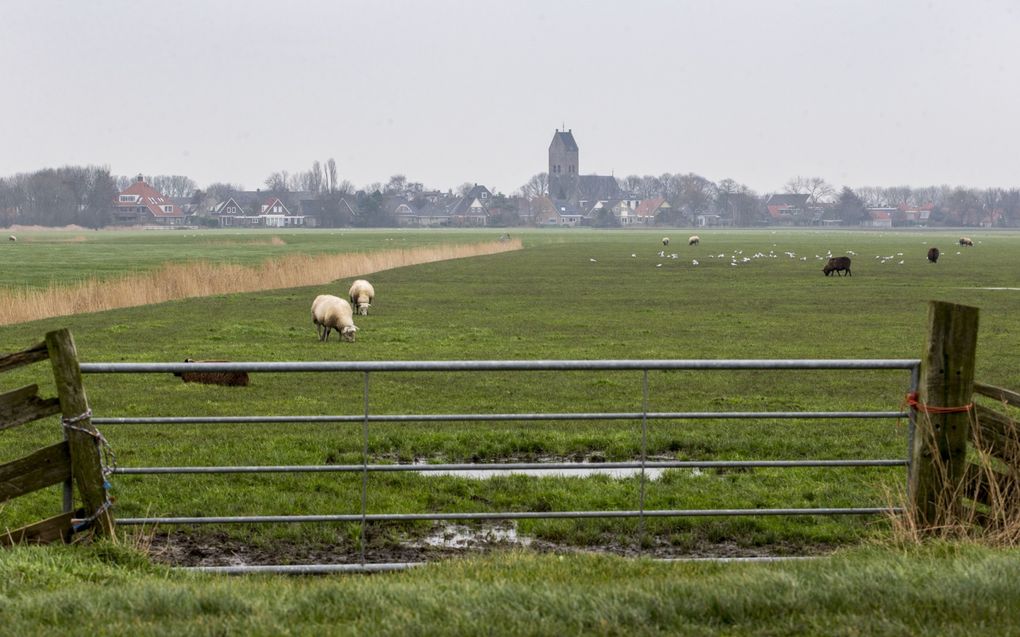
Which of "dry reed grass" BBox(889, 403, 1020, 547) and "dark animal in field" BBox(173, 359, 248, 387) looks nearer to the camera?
"dry reed grass" BBox(889, 403, 1020, 547)

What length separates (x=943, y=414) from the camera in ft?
26.9

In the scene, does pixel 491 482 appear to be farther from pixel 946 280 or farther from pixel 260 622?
pixel 946 280

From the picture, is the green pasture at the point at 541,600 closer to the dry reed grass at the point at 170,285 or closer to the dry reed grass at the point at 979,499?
the dry reed grass at the point at 979,499

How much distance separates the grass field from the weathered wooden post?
67cm

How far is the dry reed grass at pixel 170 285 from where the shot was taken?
37.5 meters

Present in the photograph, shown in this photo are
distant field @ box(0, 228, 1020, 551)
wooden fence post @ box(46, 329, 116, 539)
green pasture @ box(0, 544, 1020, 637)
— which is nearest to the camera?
green pasture @ box(0, 544, 1020, 637)

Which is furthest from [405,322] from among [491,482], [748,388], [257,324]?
[491,482]

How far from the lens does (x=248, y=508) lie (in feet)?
36.7

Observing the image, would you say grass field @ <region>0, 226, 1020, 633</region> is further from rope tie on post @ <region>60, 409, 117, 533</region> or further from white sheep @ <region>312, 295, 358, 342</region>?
rope tie on post @ <region>60, 409, 117, 533</region>

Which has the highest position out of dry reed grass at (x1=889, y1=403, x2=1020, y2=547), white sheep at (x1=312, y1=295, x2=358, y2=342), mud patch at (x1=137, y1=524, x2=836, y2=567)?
dry reed grass at (x1=889, y1=403, x2=1020, y2=547)

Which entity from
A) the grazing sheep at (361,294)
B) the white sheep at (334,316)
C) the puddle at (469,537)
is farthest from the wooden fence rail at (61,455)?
the grazing sheep at (361,294)

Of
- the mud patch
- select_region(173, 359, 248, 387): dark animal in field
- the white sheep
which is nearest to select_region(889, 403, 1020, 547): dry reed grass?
the mud patch

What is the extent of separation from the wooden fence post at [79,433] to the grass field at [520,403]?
2.49 metres

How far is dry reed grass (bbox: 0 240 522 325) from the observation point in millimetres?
37531
